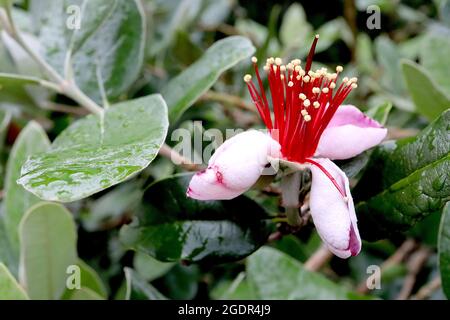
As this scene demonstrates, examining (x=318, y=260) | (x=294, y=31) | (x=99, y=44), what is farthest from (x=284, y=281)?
(x=294, y=31)

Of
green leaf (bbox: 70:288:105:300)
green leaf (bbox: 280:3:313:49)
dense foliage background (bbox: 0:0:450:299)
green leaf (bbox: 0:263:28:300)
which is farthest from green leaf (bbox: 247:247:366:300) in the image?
green leaf (bbox: 280:3:313:49)

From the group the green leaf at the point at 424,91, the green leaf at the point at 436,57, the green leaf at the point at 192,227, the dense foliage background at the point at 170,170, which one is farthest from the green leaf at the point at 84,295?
the green leaf at the point at 436,57

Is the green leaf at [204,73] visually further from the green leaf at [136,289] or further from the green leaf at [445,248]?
the green leaf at [445,248]

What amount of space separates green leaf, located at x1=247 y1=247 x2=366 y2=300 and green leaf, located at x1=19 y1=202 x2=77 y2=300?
0.96 ft

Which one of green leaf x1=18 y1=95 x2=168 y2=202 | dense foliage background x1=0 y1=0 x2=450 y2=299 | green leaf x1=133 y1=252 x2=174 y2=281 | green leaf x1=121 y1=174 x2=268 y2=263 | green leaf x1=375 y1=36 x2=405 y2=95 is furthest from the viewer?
green leaf x1=375 y1=36 x2=405 y2=95

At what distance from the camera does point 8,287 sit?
85 cm

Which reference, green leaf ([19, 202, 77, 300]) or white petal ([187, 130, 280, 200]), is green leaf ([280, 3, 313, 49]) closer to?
green leaf ([19, 202, 77, 300])

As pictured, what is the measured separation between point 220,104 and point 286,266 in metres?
0.56

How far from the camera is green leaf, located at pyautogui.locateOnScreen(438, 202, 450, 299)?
87 centimetres

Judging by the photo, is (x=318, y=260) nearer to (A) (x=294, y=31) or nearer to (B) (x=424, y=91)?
(B) (x=424, y=91)

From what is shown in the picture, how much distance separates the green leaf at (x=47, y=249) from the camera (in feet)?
3.09

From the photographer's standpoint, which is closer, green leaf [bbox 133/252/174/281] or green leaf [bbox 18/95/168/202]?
green leaf [bbox 18/95/168/202]

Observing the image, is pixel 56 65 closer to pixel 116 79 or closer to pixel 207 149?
pixel 116 79
